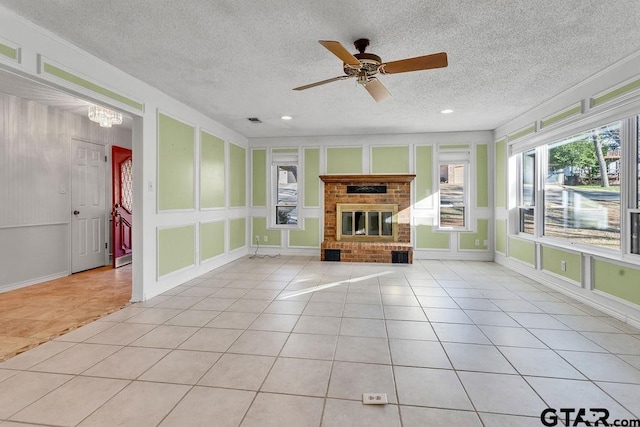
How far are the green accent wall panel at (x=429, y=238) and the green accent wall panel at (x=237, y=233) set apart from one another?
3.71 m

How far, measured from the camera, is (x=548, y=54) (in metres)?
2.99

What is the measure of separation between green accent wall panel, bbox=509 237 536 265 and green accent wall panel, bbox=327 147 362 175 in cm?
312

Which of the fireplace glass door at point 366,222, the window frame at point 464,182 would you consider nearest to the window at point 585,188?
the window frame at point 464,182

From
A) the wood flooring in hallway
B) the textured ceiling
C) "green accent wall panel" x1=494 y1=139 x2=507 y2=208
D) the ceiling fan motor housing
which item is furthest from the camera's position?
"green accent wall panel" x1=494 y1=139 x2=507 y2=208

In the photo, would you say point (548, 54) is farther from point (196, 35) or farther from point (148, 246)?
point (148, 246)

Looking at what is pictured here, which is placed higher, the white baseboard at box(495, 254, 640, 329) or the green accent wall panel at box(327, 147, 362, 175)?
the green accent wall panel at box(327, 147, 362, 175)

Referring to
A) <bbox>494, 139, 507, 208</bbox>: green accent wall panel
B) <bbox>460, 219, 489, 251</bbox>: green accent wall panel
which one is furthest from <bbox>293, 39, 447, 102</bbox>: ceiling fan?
<bbox>460, 219, 489, 251</bbox>: green accent wall panel

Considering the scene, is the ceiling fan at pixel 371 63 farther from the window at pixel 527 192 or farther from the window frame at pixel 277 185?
the window frame at pixel 277 185

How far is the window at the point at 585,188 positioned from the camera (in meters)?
3.38

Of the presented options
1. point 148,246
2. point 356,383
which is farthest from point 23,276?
point 356,383

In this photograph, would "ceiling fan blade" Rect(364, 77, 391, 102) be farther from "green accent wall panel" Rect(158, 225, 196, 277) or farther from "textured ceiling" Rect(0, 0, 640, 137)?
"green accent wall panel" Rect(158, 225, 196, 277)

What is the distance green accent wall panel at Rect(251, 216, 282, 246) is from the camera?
698 centimetres

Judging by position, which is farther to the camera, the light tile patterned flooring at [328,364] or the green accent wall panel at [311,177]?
the green accent wall panel at [311,177]

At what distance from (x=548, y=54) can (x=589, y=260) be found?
232cm
